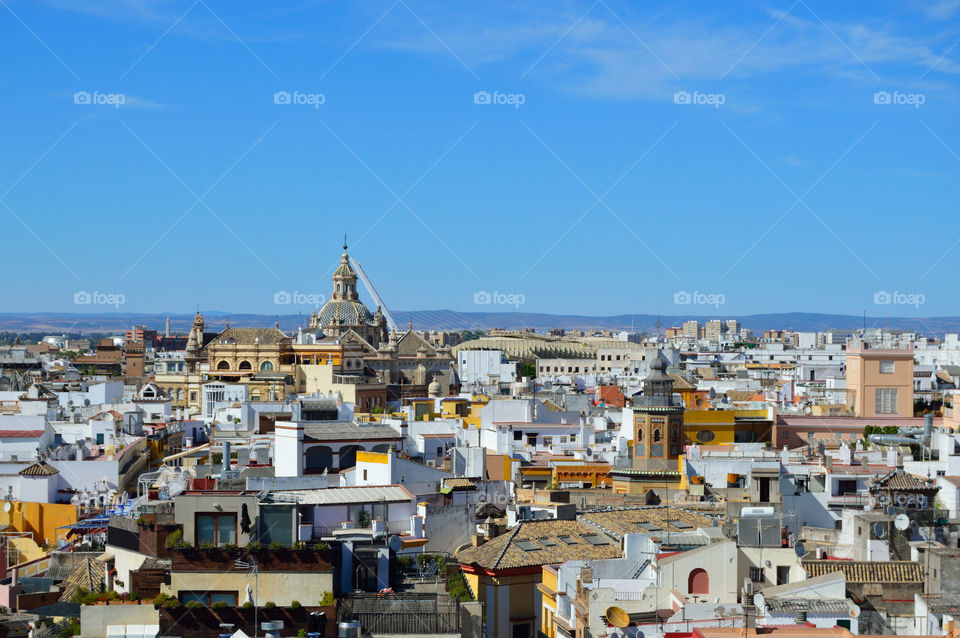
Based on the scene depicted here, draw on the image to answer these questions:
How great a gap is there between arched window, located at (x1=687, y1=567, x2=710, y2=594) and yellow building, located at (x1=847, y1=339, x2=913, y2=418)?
101 feet

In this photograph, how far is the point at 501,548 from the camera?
20.0 metres

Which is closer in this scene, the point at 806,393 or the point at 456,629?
the point at 456,629

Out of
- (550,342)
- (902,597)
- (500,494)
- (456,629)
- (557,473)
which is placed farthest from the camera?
(550,342)

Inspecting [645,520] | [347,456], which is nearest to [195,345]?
[347,456]

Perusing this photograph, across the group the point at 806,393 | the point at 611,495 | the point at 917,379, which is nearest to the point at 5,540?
the point at 611,495

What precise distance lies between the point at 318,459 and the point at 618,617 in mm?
16678

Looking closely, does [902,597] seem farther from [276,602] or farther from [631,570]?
[276,602]

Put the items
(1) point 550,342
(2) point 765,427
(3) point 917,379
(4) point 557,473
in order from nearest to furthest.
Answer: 1. (4) point 557,473
2. (2) point 765,427
3. (3) point 917,379
4. (1) point 550,342

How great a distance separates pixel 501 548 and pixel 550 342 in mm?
141687

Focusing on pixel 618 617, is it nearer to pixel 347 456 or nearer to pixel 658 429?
pixel 347 456

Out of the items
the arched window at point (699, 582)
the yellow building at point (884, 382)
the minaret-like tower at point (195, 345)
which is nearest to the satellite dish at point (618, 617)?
the arched window at point (699, 582)

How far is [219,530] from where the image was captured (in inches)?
607

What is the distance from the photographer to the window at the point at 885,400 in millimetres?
46562

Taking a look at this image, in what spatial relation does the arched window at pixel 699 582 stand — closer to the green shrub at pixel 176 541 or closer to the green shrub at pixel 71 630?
the green shrub at pixel 176 541
